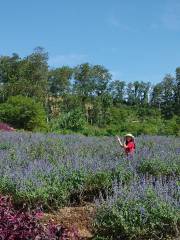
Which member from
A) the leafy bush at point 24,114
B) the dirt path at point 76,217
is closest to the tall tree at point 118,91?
the leafy bush at point 24,114

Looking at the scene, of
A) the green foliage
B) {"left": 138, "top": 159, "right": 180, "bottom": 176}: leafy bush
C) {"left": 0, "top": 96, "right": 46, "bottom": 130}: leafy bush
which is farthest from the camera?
{"left": 0, "top": 96, "right": 46, "bottom": 130}: leafy bush

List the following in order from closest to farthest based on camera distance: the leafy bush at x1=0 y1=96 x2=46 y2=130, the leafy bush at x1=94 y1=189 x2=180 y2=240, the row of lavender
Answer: the leafy bush at x1=94 y1=189 x2=180 y2=240 < the row of lavender < the leafy bush at x1=0 y1=96 x2=46 y2=130

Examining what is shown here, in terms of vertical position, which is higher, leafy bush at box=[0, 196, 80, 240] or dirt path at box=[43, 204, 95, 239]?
leafy bush at box=[0, 196, 80, 240]

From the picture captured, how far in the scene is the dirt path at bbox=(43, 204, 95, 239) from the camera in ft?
22.4

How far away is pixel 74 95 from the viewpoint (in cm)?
7031

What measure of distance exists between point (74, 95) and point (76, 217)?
6317cm

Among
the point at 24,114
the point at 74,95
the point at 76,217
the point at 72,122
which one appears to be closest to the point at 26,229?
the point at 76,217

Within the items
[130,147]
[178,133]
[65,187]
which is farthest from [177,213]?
[178,133]

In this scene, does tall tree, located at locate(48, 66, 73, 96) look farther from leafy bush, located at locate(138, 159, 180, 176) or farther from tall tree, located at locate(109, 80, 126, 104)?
leafy bush, located at locate(138, 159, 180, 176)

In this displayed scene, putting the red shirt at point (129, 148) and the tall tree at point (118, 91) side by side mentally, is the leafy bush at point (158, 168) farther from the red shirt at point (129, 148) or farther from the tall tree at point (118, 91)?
the tall tree at point (118, 91)

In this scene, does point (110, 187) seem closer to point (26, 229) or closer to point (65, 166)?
point (65, 166)

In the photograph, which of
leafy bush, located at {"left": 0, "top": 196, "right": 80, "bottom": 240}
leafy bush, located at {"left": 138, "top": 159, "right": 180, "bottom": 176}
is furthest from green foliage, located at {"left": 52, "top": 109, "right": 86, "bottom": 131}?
leafy bush, located at {"left": 0, "top": 196, "right": 80, "bottom": 240}

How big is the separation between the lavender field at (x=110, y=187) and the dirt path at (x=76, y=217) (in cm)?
15

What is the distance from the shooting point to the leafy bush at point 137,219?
579cm
